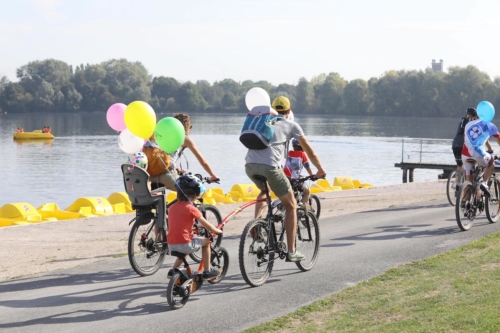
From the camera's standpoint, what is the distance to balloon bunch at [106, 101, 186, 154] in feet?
27.9

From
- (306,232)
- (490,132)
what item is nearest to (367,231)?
(490,132)

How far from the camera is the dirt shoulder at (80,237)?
10.2m

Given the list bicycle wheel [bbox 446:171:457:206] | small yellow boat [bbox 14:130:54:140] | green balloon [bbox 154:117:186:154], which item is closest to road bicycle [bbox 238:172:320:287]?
green balloon [bbox 154:117:186:154]

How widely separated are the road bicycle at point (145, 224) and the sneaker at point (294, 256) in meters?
1.25

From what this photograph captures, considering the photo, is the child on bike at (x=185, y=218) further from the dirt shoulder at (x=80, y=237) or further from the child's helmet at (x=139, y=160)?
the dirt shoulder at (x=80, y=237)

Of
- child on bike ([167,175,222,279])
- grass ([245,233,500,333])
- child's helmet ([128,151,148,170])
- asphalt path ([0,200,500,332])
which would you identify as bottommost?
asphalt path ([0,200,500,332])

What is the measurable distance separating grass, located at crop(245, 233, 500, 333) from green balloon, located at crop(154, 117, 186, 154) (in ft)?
7.82

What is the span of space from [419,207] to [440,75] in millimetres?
122846

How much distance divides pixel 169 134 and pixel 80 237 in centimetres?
538

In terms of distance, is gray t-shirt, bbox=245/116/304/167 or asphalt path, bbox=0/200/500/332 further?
gray t-shirt, bbox=245/116/304/167

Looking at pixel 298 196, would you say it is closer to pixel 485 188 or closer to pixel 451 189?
pixel 485 188

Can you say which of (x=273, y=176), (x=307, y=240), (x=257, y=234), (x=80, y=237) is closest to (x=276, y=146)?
(x=273, y=176)

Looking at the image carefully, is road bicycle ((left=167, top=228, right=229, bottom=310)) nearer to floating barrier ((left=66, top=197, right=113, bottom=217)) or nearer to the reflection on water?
floating barrier ((left=66, top=197, right=113, bottom=217))

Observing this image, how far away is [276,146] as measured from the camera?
312 inches
